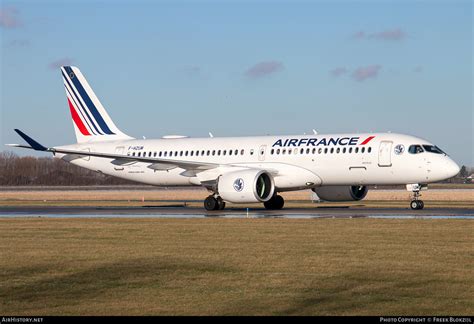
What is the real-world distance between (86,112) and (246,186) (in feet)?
54.3

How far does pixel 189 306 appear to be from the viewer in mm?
13500

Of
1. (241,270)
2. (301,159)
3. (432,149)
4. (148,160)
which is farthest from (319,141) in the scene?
(241,270)

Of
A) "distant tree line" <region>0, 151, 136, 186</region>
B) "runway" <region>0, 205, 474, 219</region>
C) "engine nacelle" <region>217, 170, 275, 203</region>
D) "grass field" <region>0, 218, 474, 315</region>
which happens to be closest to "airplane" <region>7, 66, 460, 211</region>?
"engine nacelle" <region>217, 170, 275, 203</region>

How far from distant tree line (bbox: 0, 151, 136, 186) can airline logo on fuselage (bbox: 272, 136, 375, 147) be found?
99.4 meters

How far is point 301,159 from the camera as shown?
4434cm

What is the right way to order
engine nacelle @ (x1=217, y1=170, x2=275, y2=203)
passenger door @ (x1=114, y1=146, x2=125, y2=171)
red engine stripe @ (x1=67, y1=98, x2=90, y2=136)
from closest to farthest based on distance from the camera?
engine nacelle @ (x1=217, y1=170, x2=275, y2=203), passenger door @ (x1=114, y1=146, x2=125, y2=171), red engine stripe @ (x1=67, y1=98, x2=90, y2=136)

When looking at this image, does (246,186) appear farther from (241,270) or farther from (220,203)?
(241,270)

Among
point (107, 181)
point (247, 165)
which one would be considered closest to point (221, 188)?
point (247, 165)

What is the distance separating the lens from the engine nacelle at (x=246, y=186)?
4228 centimetres

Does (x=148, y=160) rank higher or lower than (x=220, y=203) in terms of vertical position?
higher

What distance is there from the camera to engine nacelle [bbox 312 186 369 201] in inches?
1810

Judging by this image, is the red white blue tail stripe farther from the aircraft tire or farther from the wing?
the aircraft tire

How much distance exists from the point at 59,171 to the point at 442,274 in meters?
148

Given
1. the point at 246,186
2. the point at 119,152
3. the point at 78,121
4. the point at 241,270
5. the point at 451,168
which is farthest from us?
the point at 78,121
